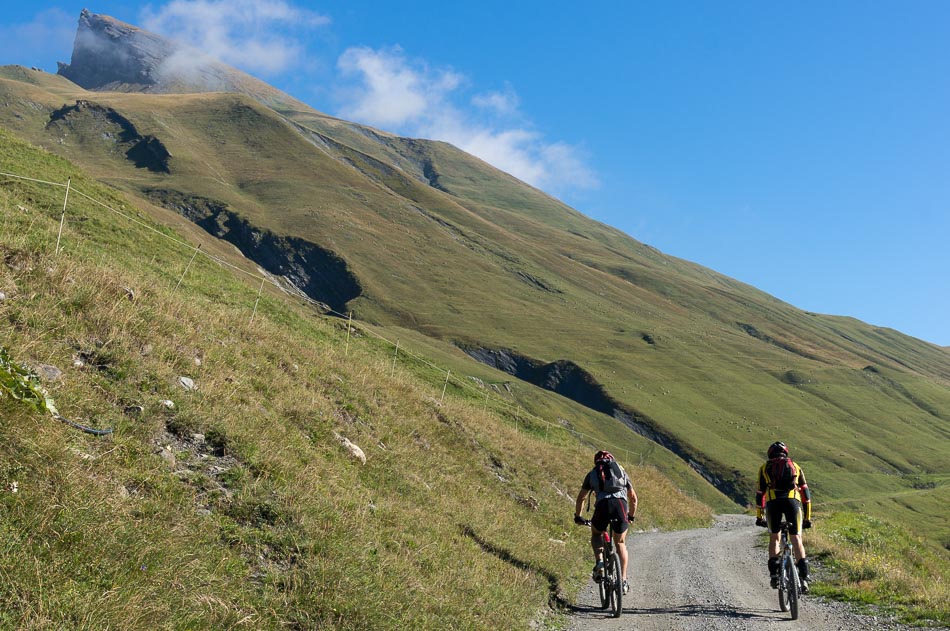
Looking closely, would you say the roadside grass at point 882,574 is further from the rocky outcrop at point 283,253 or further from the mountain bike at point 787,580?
the rocky outcrop at point 283,253

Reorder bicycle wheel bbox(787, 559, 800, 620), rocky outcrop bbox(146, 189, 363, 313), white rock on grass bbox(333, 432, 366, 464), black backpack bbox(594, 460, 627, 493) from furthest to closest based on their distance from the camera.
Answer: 1. rocky outcrop bbox(146, 189, 363, 313)
2. white rock on grass bbox(333, 432, 366, 464)
3. black backpack bbox(594, 460, 627, 493)
4. bicycle wheel bbox(787, 559, 800, 620)

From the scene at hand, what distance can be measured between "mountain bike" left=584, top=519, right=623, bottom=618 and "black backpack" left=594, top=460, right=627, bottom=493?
85 centimetres

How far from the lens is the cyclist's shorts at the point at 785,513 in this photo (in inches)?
446

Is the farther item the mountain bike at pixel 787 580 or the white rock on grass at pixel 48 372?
the mountain bike at pixel 787 580

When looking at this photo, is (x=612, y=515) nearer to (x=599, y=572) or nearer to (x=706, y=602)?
(x=599, y=572)

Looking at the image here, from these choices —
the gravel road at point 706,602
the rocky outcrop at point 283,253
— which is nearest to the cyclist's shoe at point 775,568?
the gravel road at point 706,602

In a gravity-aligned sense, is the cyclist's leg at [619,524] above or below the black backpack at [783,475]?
below

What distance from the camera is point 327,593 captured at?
24.4ft

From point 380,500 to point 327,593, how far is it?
13.7ft

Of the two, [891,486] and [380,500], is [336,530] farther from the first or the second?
[891,486]

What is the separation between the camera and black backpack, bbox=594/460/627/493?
12.1 m

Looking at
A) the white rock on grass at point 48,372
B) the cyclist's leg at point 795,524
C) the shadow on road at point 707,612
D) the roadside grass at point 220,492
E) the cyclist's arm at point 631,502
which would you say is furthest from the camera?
the cyclist's arm at point 631,502

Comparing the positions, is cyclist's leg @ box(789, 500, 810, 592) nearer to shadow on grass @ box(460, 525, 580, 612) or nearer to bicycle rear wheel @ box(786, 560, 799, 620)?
bicycle rear wheel @ box(786, 560, 799, 620)

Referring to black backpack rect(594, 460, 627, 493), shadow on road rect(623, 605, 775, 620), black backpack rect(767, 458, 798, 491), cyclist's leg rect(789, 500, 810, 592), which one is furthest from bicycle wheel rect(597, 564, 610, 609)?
black backpack rect(767, 458, 798, 491)
